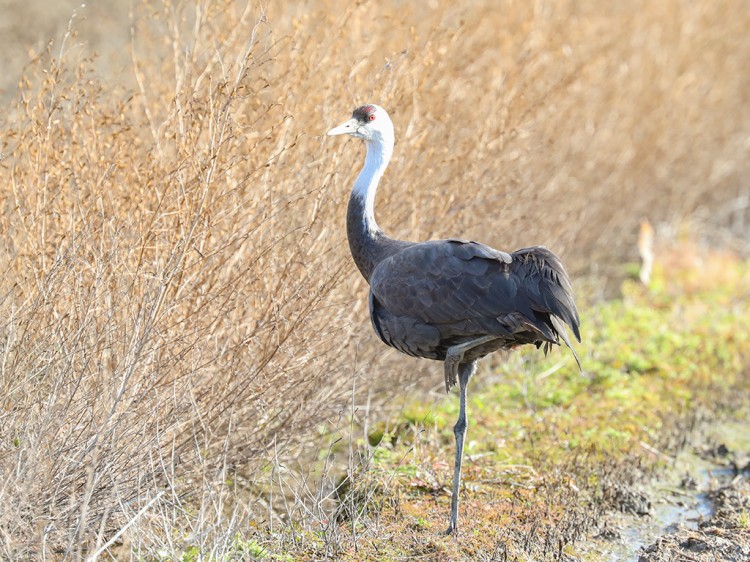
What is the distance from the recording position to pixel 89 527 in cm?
446

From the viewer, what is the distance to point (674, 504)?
5.91m

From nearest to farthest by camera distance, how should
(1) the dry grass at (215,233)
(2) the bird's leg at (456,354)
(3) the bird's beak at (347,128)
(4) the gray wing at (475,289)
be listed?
(1) the dry grass at (215,233), (4) the gray wing at (475,289), (2) the bird's leg at (456,354), (3) the bird's beak at (347,128)

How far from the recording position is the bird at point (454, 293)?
4.67 metres

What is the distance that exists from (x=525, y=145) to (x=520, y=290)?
7.77 ft

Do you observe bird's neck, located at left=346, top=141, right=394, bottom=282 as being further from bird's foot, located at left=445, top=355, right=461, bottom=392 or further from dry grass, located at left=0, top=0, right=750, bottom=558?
bird's foot, located at left=445, top=355, right=461, bottom=392

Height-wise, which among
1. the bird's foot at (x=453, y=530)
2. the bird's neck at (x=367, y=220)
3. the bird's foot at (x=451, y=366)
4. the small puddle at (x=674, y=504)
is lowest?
the small puddle at (x=674, y=504)

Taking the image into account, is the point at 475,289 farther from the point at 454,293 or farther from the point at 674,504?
the point at 674,504

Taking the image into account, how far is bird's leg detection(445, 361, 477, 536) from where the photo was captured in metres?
4.92

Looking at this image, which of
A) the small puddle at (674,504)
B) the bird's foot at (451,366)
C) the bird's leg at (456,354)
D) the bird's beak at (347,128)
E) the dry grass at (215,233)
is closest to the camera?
the dry grass at (215,233)

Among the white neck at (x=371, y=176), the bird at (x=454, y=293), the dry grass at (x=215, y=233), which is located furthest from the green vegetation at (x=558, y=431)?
the white neck at (x=371, y=176)

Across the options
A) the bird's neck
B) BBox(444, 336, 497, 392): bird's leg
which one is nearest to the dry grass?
the bird's neck

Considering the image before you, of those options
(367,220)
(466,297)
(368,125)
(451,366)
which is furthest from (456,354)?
(368,125)

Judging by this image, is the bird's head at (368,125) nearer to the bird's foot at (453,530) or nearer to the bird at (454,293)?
the bird at (454,293)

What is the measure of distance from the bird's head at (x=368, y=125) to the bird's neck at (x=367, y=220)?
4 centimetres
